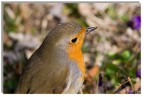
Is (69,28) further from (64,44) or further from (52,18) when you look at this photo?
(52,18)

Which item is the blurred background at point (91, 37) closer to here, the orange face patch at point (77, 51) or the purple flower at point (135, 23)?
the purple flower at point (135, 23)

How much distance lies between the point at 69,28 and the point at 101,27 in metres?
1.72

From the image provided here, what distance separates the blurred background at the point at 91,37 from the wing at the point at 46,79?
21.0 inches

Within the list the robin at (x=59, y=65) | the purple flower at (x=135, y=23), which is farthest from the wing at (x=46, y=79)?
the purple flower at (x=135, y=23)

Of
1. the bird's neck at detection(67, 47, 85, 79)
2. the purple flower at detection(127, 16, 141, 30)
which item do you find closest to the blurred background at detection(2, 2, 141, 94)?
the purple flower at detection(127, 16, 141, 30)

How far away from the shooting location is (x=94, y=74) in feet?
17.1

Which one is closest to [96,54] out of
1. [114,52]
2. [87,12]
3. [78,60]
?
[114,52]

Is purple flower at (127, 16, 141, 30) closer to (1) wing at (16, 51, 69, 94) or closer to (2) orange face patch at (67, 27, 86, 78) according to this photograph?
(2) orange face patch at (67, 27, 86, 78)

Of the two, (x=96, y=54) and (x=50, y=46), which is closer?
(x=50, y=46)

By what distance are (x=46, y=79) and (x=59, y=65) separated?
0.16 metres

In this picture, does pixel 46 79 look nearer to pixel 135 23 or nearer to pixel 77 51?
pixel 77 51

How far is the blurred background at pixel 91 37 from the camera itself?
500 cm

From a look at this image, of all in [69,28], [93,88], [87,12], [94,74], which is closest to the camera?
[69,28]

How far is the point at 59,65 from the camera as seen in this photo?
421 cm
